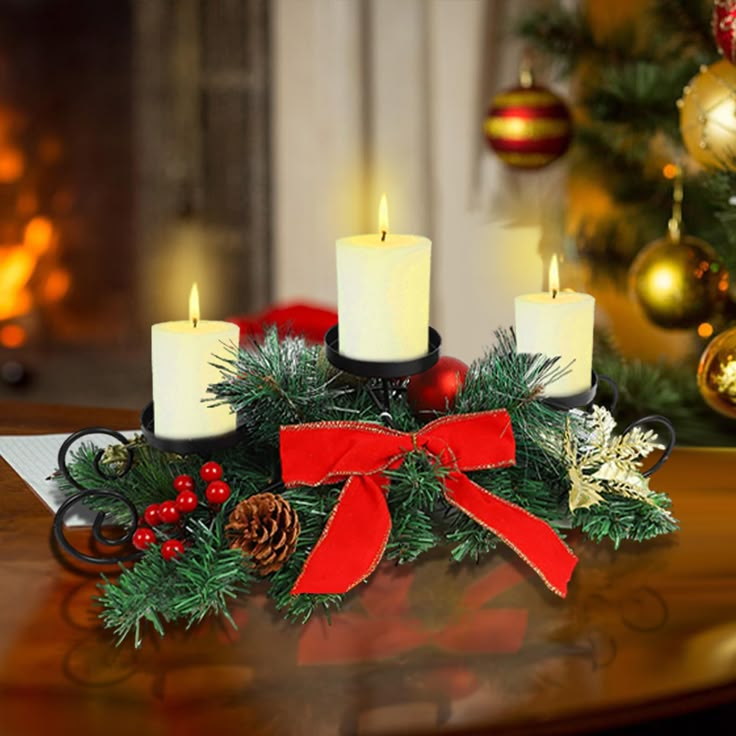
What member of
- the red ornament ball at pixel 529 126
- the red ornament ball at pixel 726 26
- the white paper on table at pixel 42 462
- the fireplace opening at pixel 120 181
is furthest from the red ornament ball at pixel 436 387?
the fireplace opening at pixel 120 181

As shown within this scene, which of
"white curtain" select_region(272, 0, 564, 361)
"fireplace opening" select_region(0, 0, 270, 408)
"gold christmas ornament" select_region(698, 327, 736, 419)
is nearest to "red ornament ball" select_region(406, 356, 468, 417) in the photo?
"gold christmas ornament" select_region(698, 327, 736, 419)

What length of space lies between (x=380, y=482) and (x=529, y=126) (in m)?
1.20

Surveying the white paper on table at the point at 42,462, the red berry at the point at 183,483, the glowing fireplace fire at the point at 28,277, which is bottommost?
the glowing fireplace fire at the point at 28,277

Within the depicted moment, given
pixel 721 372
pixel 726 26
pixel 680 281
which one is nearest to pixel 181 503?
pixel 721 372

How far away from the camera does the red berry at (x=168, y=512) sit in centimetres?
62

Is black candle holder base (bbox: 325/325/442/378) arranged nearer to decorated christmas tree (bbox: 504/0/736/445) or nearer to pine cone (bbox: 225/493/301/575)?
pine cone (bbox: 225/493/301/575)

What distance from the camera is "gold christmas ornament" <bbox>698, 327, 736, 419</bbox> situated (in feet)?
3.57

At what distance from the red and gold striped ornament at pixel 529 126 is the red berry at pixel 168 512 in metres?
1.25

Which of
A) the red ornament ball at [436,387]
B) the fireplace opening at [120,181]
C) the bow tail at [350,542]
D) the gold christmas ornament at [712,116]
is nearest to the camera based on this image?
the bow tail at [350,542]

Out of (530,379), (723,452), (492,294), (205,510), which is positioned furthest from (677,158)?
(205,510)

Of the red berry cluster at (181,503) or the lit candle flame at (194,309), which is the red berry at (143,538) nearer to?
the red berry cluster at (181,503)

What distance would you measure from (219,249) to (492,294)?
1.95ft

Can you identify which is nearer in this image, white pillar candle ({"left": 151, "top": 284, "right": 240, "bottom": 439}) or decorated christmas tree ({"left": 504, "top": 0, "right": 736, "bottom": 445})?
white pillar candle ({"left": 151, "top": 284, "right": 240, "bottom": 439})

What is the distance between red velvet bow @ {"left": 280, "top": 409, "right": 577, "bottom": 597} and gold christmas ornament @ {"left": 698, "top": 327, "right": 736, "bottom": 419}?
1.69ft
